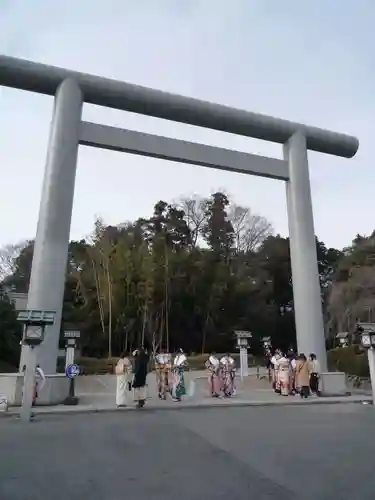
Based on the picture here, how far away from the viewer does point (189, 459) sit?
4516 mm

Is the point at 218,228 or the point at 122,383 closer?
the point at 122,383

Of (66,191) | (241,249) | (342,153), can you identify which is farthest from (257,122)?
(241,249)

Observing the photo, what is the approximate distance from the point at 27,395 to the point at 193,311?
21.5 metres

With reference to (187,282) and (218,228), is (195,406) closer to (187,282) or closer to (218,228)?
(187,282)

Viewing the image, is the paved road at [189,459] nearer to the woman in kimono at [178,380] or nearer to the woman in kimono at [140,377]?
the woman in kimono at [140,377]

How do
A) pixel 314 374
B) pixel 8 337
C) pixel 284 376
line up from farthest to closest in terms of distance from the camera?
1. pixel 8 337
2. pixel 284 376
3. pixel 314 374

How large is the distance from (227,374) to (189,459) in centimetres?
832

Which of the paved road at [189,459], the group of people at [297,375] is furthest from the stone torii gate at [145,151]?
the paved road at [189,459]

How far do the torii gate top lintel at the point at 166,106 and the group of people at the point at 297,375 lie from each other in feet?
23.2

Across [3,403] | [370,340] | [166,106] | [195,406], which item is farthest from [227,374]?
[166,106]

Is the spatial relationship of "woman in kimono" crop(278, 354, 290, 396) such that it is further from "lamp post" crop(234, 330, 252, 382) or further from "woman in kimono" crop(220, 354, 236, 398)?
"lamp post" crop(234, 330, 252, 382)

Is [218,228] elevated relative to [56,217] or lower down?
elevated

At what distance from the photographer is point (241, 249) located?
37.1m

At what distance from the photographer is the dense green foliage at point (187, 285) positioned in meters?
26.6
